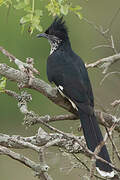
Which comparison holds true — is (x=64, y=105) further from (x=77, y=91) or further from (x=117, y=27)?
(x=117, y=27)

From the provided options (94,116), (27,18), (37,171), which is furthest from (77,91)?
(37,171)

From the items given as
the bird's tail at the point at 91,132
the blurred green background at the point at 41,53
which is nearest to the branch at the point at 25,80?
the bird's tail at the point at 91,132

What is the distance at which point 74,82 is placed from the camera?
14.6 feet

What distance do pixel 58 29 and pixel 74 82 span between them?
2.48 ft

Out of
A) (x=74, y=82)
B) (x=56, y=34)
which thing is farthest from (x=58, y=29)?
(x=74, y=82)

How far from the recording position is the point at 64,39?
507 centimetres

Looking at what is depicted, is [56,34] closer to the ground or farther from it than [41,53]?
closer to the ground

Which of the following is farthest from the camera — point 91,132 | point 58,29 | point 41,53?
point 41,53

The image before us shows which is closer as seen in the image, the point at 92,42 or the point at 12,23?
the point at 12,23

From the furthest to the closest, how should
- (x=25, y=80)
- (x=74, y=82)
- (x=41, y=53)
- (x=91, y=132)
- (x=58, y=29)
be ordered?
(x=41, y=53) → (x=58, y=29) → (x=74, y=82) → (x=91, y=132) → (x=25, y=80)

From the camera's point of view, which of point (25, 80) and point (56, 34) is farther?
point (56, 34)

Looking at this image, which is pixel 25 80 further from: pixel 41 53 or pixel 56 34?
pixel 41 53

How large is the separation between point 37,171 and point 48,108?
6765mm

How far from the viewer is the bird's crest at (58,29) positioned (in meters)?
4.95
